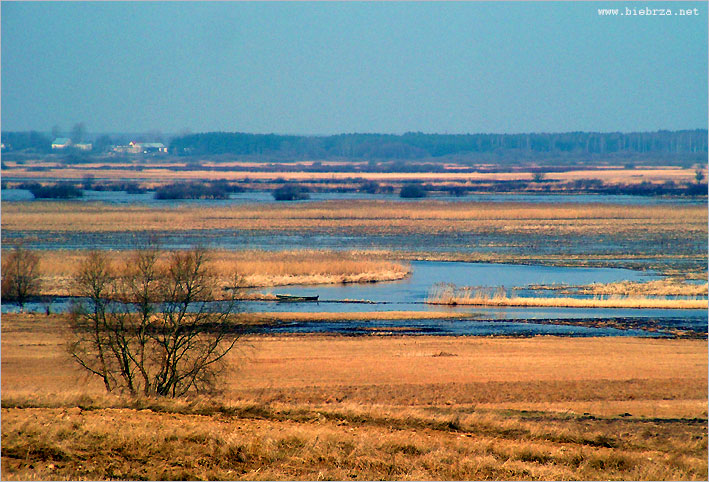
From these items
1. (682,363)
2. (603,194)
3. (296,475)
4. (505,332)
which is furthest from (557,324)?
(603,194)

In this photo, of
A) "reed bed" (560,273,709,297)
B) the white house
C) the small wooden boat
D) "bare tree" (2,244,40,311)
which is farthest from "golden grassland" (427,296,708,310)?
the white house

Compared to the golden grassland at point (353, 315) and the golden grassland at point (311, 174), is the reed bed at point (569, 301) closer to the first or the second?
the golden grassland at point (353, 315)

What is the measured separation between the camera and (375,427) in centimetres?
1177

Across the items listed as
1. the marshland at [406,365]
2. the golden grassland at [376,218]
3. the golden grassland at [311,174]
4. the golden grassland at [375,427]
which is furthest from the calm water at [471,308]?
the golden grassland at [311,174]

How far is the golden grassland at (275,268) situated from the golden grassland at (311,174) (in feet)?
334

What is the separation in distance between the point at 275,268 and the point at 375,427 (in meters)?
36.5

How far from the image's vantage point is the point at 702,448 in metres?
12.2

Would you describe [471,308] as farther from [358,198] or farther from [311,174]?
[311,174]

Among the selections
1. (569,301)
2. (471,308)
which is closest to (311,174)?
(569,301)

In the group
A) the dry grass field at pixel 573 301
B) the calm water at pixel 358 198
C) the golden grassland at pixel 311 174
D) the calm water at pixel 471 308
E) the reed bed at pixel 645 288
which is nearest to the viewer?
the calm water at pixel 471 308

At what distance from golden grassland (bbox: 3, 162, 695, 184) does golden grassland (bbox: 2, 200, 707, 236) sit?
54096 millimetres

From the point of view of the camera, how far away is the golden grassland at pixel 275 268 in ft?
144

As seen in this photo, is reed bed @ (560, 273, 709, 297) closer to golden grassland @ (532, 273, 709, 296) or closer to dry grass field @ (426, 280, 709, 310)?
golden grassland @ (532, 273, 709, 296)

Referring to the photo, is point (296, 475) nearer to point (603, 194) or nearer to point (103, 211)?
point (103, 211)
